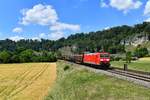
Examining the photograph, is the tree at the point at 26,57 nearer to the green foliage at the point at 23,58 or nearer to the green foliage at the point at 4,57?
the green foliage at the point at 23,58

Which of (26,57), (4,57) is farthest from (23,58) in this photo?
(4,57)

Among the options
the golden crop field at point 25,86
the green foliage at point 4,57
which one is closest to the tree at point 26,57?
the green foliage at point 4,57

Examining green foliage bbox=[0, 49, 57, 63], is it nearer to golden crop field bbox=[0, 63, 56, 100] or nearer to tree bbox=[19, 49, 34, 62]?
tree bbox=[19, 49, 34, 62]

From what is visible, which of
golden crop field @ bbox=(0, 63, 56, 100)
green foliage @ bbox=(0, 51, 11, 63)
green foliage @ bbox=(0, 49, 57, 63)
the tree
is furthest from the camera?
the tree

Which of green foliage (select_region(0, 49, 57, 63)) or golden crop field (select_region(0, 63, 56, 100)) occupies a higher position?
green foliage (select_region(0, 49, 57, 63))

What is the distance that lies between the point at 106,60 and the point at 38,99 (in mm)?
23406

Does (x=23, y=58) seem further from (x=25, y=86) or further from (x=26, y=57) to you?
(x=25, y=86)

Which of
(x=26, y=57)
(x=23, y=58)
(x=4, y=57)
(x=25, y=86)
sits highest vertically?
(x=4, y=57)

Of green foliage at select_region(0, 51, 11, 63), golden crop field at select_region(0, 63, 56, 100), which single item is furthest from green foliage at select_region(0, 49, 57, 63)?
golden crop field at select_region(0, 63, 56, 100)

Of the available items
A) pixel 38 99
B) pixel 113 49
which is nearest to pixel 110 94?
pixel 38 99

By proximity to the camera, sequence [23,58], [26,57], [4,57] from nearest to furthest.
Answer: [4,57] < [23,58] < [26,57]

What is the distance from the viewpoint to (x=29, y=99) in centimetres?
3222

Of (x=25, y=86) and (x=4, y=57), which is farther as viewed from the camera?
(x=4, y=57)

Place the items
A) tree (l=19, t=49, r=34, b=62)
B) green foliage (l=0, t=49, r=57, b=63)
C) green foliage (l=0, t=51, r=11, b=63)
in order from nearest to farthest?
green foliage (l=0, t=51, r=11, b=63)
green foliage (l=0, t=49, r=57, b=63)
tree (l=19, t=49, r=34, b=62)
